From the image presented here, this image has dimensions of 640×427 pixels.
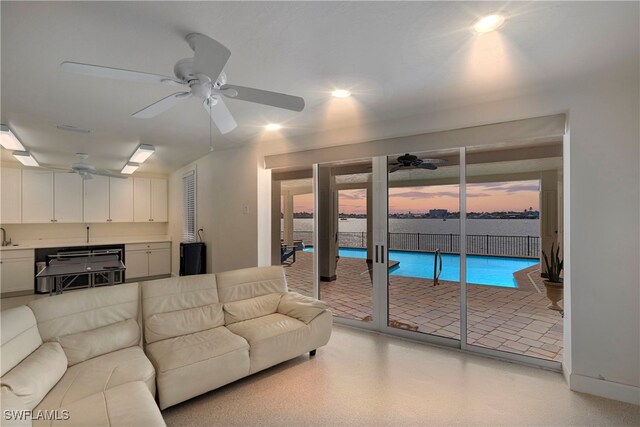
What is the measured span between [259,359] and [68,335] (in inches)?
54.1

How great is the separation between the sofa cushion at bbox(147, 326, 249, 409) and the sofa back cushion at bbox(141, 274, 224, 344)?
105 mm

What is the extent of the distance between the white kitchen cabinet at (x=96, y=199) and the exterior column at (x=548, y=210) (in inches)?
302

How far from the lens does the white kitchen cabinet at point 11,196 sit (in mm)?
5510

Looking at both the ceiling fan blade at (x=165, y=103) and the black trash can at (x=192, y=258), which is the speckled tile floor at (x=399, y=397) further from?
the black trash can at (x=192, y=258)

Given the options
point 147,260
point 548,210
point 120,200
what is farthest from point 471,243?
point 120,200

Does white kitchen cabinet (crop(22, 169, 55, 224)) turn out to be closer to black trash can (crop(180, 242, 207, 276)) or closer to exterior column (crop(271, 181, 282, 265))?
black trash can (crop(180, 242, 207, 276))

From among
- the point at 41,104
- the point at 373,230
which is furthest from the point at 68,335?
the point at 373,230

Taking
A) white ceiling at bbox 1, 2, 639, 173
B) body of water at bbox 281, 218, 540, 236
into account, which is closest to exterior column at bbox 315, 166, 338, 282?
body of water at bbox 281, 218, 540, 236

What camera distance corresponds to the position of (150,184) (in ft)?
23.3

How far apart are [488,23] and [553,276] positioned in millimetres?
2672

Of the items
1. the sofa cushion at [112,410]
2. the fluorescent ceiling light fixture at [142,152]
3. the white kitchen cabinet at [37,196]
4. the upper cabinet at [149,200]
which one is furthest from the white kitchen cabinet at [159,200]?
the sofa cushion at [112,410]

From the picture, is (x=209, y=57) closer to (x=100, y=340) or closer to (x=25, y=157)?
(x=100, y=340)

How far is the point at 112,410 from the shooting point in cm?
156

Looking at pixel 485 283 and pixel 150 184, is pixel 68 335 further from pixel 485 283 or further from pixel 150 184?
pixel 150 184
